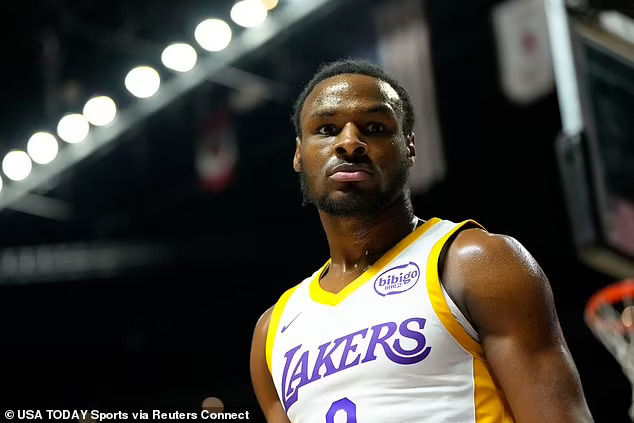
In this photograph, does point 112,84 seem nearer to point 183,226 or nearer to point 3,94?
point 3,94

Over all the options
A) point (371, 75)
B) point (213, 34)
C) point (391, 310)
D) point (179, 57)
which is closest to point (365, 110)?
point (371, 75)

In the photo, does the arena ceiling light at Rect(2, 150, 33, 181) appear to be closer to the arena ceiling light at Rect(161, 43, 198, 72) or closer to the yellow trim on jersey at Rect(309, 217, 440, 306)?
the arena ceiling light at Rect(161, 43, 198, 72)

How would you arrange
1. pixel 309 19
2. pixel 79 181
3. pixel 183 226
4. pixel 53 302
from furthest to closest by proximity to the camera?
pixel 183 226 → pixel 53 302 → pixel 79 181 → pixel 309 19

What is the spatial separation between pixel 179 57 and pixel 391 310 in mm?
5173

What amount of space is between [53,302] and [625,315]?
5997 mm

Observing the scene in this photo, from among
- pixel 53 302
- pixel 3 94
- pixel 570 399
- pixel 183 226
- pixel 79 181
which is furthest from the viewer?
pixel 183 226

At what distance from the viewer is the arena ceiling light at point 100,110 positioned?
267 inches

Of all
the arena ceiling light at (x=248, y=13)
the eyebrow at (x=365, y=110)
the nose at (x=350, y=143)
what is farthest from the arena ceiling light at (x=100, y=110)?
the nose at (x=350, y=143)

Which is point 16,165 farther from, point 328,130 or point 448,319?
point 448,319

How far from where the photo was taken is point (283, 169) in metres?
10.1

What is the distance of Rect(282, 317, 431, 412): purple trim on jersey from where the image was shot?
74.3 inches

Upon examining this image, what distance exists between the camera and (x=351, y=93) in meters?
2.24

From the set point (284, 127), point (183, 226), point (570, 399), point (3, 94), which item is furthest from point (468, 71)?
point (570, 399)

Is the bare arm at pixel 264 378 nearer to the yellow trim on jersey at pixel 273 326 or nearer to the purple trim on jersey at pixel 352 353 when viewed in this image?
the yellow trim on jersey at pixel 273 326
